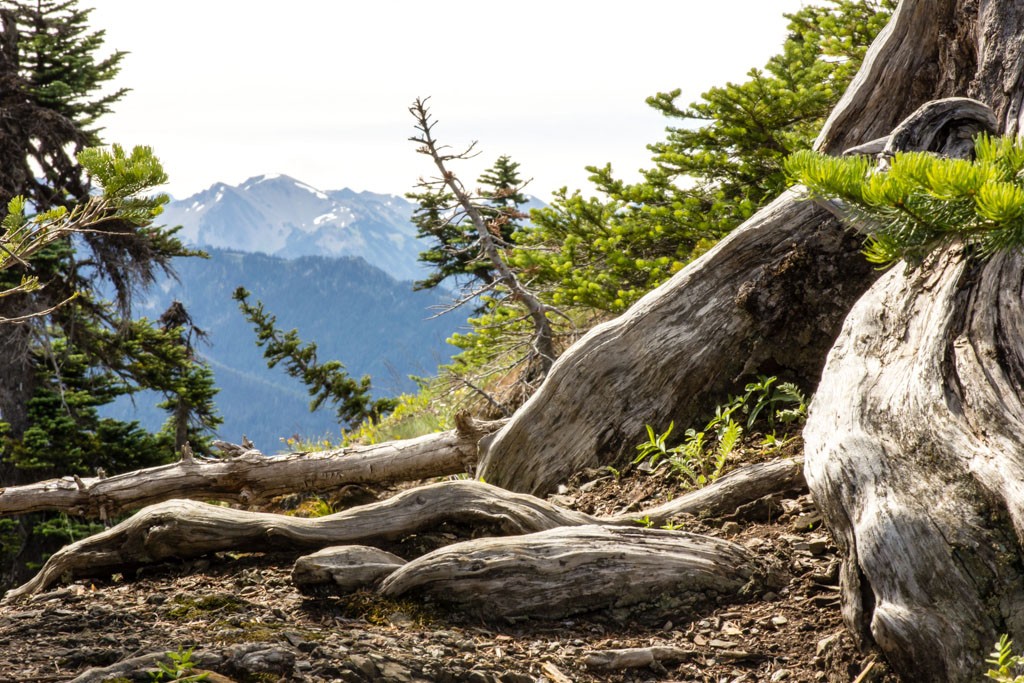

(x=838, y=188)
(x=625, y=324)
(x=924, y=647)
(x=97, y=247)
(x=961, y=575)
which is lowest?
(x=924, y=647)

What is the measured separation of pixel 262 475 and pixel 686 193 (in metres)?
6.14

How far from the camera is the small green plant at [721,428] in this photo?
199 inches

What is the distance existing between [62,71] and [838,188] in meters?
20.4

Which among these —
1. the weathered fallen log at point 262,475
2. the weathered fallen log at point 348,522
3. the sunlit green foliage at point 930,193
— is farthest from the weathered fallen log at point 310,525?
the sunlit green foliage at point 930,193

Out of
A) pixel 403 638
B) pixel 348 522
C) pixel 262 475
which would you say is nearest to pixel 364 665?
pixel 403 638

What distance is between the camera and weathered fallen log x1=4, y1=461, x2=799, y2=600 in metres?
4.42

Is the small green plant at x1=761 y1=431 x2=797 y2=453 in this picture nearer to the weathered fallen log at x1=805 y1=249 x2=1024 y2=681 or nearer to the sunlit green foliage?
the weathered fallen log at x1=805 y1=249 x2=1024 y2=681

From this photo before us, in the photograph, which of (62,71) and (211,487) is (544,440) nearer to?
(211,487)

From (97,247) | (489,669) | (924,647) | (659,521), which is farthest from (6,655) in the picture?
(97,247)

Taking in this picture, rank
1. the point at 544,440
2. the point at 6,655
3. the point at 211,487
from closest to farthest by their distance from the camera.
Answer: the point at 6,655 < the point at 544,440 < the point at 211,487

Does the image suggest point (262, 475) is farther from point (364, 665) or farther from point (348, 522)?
point (364, 665)

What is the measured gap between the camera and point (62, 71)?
18.2 m

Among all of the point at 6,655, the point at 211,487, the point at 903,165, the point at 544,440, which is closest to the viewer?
the point at 903,165

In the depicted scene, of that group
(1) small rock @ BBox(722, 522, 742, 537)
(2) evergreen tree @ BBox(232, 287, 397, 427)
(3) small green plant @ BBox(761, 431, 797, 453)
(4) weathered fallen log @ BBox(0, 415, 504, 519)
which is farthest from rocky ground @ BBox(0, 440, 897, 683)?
(2) evergreen tree @ BBox(232, 287, 397, 427)
